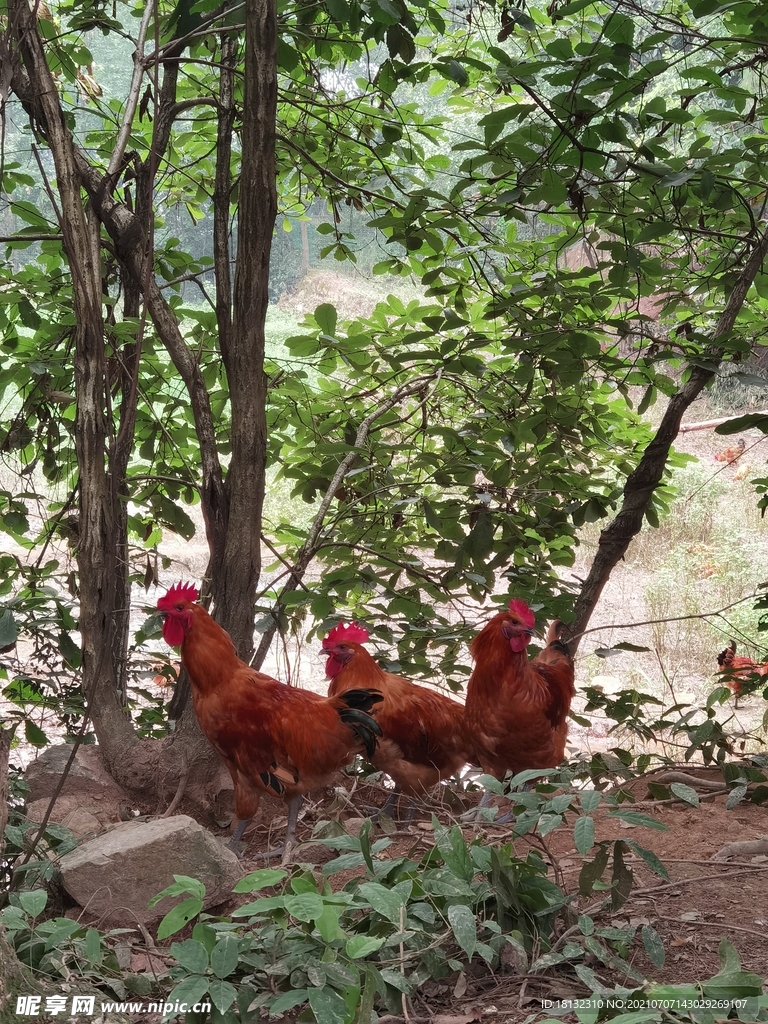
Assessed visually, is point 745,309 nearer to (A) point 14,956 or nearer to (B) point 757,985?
(B) point 757,985

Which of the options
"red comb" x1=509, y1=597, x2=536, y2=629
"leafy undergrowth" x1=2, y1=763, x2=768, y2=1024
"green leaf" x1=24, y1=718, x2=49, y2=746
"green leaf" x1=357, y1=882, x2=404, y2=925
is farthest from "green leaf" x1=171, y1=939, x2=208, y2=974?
"red comb" x1=509, y1=597, x2=536, y2=629

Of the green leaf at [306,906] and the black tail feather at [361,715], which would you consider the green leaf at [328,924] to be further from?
the black tail feather at [361,715]

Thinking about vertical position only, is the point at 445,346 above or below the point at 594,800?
above

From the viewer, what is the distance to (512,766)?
3.70m

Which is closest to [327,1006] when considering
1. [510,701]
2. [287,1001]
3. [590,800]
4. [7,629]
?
[287,1001]

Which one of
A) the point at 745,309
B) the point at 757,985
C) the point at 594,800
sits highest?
the point at 745,309

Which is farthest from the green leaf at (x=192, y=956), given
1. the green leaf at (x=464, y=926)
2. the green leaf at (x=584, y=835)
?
the green leaf at (x=584, y=835)

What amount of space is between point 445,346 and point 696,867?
1.95 metres

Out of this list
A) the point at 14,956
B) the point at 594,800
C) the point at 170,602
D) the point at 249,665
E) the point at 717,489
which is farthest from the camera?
the point at 717,489

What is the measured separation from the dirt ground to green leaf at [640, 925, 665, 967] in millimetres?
59

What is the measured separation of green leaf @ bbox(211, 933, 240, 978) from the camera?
1747mm

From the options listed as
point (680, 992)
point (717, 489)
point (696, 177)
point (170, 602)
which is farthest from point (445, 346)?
point (717, 489)

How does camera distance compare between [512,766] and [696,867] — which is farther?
[512,766]

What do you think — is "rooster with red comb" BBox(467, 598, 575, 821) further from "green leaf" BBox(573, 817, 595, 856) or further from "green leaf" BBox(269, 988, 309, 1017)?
"green leaf" BBox(269, 988, 309, 1017)
